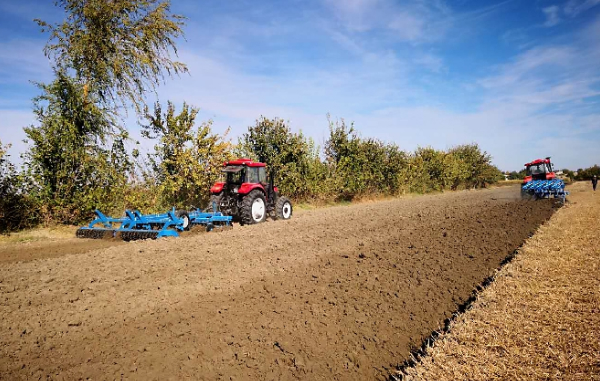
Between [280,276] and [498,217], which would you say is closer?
[280,276]

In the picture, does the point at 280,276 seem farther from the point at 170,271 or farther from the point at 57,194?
the point at 57,194

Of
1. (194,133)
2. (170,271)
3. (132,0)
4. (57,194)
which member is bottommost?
(170,271)

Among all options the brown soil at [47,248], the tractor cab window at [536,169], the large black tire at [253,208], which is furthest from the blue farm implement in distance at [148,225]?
the tractor cab window at [536,169]

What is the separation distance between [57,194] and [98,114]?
8.34ft

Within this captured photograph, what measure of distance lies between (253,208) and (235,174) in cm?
117

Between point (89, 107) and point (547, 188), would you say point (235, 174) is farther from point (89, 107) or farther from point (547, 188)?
point (547, 188)

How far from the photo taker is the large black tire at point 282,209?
10188mm

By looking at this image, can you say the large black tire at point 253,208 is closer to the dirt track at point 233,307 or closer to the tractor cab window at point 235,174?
the tractor cab window at point 235,174

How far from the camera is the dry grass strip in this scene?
2.53 metres

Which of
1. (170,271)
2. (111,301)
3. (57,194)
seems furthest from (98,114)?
(111,301)

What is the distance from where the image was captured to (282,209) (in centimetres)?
1030

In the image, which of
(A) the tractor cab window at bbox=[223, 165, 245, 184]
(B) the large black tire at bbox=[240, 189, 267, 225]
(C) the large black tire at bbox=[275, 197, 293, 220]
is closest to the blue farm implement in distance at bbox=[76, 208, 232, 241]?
(B) the large black tire at bbox=[240, 189, 267, 225]

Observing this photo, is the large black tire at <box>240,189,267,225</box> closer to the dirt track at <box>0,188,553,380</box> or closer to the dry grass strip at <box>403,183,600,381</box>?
the dirt track at <box>0,188,553,380</box>

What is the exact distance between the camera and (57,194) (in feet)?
28.2
